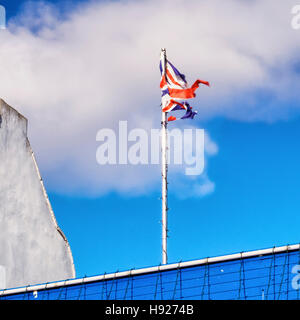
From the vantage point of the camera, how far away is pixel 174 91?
39.8 meters

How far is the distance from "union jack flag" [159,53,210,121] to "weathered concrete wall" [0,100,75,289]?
7500mm

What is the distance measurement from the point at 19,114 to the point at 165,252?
35.0 feet

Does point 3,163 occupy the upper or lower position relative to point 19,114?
lower

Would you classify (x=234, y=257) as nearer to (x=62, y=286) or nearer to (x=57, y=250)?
(x=62, y=286)

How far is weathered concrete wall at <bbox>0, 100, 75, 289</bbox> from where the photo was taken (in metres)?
40.4

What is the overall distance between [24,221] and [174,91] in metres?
9.51

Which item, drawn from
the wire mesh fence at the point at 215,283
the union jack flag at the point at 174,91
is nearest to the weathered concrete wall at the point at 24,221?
the wire mesh fence at the point at 215,283

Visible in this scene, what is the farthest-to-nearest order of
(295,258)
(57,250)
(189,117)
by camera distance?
(57,250)
(189,117)
(295,258)

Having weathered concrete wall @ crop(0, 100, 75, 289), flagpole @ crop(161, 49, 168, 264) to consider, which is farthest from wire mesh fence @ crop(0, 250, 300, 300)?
weathered concrete wall @ crop(0, 100, 75, 289)

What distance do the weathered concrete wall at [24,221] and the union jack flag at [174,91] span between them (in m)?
7.50

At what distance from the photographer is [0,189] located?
40.2m
